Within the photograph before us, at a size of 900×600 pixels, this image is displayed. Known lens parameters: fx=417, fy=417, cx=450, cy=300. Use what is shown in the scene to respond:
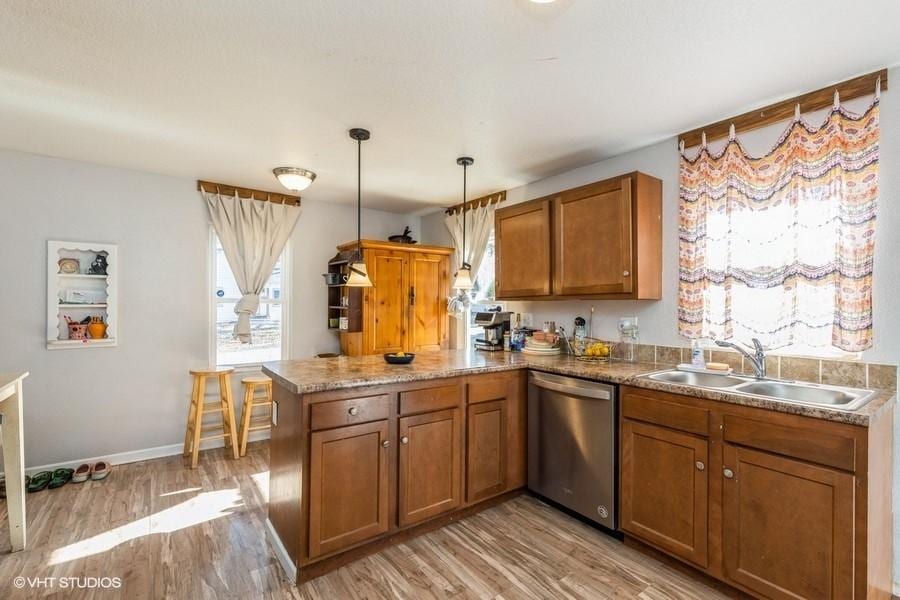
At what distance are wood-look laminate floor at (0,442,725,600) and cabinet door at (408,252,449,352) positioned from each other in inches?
83.8

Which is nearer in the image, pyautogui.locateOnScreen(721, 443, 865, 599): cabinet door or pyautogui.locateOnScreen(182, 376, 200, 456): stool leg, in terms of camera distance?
pyautogui.locateOnScreen(721, 443, 865, 599): cabinet door

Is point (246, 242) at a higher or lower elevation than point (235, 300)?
higher

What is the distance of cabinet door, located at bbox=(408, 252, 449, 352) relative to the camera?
14.9ft

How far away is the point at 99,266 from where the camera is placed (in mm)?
3424

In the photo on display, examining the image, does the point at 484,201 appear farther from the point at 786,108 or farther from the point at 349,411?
the point at 349,411

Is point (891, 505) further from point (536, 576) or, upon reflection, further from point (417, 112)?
point (417, 112)

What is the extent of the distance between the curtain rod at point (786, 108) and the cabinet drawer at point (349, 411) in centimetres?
250

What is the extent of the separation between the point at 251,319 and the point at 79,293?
1.32 metres

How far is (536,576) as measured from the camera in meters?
2.07

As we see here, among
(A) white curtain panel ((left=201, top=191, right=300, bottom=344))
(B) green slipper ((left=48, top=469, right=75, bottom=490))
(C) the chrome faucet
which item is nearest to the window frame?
(A) white curtain panel ((left=201, top=191, right=300, bottom=344))

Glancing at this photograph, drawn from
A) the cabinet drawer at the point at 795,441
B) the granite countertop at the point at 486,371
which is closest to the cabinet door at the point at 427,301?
the granite countertop at the point at 486,371

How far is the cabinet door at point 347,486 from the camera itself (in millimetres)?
2008

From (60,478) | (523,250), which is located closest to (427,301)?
(523,250)

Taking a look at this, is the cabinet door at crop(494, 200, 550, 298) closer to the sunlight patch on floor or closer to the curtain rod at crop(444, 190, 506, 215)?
the curtain rod at crop(444, 190, 506, 215)
